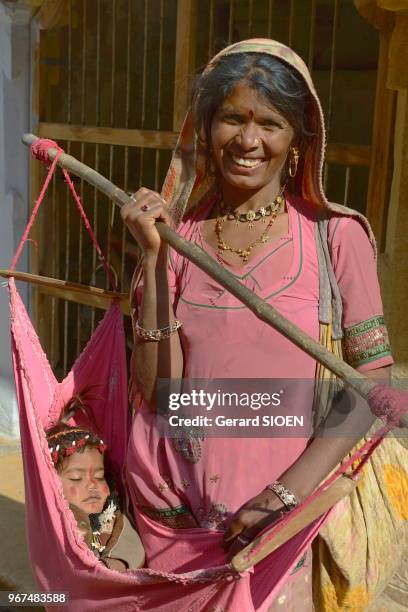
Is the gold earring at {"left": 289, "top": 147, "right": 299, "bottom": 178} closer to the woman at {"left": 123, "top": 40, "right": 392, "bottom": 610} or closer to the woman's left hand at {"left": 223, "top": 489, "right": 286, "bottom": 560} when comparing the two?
the woman at {"left": 123, "top": 40, "right": 392, "bottom": 610}

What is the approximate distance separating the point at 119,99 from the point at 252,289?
10.5 feet

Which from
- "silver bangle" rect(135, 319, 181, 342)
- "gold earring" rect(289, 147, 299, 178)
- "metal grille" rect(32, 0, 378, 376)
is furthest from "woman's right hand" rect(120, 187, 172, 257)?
"metal grille" rect(32, 0, 378, 376)

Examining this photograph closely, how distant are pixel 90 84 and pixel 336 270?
3.22m

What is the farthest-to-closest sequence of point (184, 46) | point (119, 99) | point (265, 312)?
point (119, 99) → point (184, 46) → point (265, 312)

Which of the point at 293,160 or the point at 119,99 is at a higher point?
the point at 119,99

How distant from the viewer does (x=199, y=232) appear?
6.05ft

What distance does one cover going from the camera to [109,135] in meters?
4.15

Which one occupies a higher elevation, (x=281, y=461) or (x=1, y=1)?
(x=1, y=1)

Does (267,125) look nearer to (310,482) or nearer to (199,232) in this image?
(199,232)

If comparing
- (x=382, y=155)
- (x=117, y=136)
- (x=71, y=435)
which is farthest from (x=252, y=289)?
(x=117, y=136)

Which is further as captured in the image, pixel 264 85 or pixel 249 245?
pixel 249 245

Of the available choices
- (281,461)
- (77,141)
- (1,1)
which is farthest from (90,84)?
(281,461)

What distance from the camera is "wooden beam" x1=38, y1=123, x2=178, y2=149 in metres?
3.87

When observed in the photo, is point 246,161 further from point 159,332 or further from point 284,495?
point 284,495
